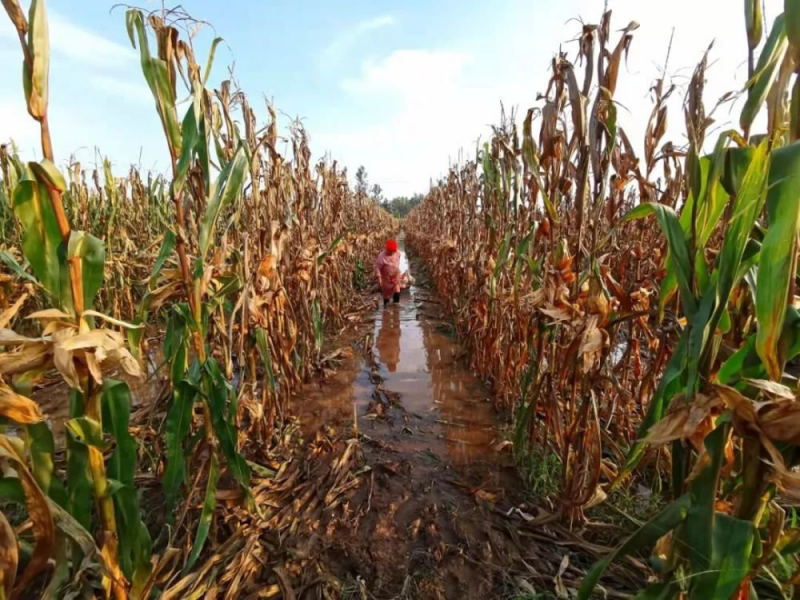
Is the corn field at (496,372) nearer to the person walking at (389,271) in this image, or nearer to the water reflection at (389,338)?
the water reflection at (389,338)

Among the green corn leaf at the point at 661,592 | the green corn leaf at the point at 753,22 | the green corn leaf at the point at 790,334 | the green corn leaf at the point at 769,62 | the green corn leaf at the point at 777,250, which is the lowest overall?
the green corn leaf at the point at 661,592

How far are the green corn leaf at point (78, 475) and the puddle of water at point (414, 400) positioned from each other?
87.1 inches

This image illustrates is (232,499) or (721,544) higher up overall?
(721,544)

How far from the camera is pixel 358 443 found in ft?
10.7

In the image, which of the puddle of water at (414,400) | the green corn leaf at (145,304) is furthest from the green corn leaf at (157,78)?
the puddle of water at (414,400)

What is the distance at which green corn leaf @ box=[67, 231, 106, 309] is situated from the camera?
1.26m

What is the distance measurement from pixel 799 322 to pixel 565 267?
1425 mm

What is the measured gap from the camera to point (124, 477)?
4.99 feet

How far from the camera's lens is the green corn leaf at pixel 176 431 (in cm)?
185

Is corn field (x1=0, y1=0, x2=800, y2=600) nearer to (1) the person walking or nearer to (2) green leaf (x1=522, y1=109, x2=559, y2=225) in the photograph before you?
(2) green leaf (x1=522, y1=109, x2=559, y2=225)

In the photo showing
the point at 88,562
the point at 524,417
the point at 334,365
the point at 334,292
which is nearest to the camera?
the point at 88,562

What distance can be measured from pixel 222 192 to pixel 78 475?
1203mm

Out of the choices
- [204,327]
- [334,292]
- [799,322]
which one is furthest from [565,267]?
[334,292]

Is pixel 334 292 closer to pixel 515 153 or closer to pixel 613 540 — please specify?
pixel 515 153
